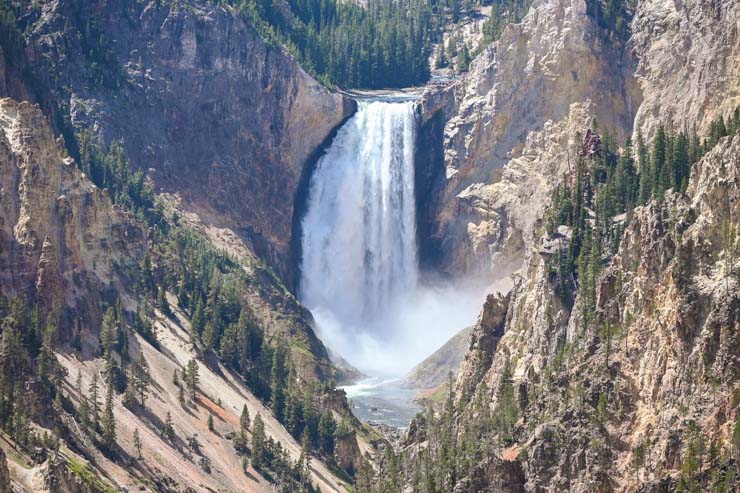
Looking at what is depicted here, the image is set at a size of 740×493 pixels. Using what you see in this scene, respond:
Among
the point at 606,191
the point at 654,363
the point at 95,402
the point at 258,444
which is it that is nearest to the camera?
the point at 654,363

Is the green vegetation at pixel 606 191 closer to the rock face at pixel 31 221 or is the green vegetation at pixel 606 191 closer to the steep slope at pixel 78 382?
the steep slope at pixel 78 382

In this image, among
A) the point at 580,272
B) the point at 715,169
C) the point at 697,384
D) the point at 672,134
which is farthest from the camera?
the point at 672,134

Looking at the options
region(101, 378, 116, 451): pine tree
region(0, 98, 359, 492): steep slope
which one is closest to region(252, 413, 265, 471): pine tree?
region(0, 98, 359, 492): steep slope

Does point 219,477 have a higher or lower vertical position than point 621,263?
lower

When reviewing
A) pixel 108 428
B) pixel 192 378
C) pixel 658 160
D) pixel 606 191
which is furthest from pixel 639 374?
pixel 192 378

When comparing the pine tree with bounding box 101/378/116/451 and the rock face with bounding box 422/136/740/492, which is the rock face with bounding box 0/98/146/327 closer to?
the pine tree with bounding box 101/378/116/451

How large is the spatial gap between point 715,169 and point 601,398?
21.3 metres

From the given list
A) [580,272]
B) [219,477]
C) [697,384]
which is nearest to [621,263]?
[580,272]

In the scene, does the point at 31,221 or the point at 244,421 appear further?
the point at 244,421

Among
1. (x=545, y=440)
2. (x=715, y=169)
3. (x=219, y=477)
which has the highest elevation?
(x=715, y=169)

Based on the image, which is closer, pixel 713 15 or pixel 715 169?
pixel 715 169

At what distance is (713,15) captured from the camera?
189125 millimetres

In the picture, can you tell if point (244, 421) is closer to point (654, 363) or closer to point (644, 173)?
point (644, 173)

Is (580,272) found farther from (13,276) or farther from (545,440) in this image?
(13,276)
